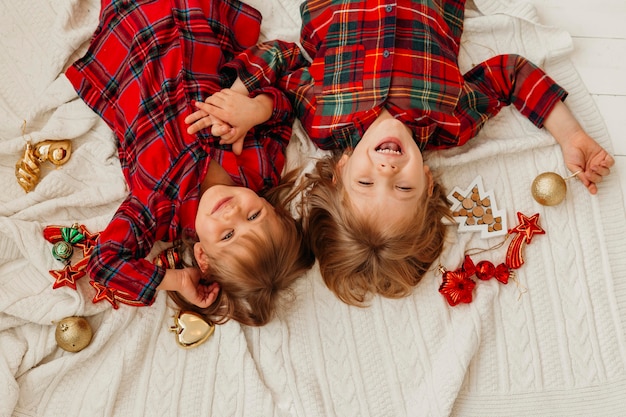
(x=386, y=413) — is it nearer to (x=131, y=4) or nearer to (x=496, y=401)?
(x=496, y=401)

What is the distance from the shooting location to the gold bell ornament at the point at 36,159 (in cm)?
132

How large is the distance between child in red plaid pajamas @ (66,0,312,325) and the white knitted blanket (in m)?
0.07

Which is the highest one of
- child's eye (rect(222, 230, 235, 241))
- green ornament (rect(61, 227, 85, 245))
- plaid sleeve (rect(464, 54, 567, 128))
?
plaid sleeve (rect(464, 54, 567, 128))

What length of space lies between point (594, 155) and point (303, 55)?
0.71 m

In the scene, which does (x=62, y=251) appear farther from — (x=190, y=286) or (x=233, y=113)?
(x=233, y=113)

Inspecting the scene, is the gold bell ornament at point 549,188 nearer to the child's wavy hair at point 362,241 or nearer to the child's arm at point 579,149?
the child's arm at point 579,149

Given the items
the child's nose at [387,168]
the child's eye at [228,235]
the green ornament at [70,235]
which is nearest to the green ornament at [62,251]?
the green ornament at [70,235]

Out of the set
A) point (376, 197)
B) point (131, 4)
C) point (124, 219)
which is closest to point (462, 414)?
point (376, 197)

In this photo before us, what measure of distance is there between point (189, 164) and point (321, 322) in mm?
454

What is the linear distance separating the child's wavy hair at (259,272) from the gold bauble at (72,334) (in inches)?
7.4

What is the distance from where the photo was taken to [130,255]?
1211 millimetres

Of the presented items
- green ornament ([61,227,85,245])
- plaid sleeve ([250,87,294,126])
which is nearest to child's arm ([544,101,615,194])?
plaid sleeve ([250,87,294,126])

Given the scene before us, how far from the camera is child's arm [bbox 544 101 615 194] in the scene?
4.41 feet

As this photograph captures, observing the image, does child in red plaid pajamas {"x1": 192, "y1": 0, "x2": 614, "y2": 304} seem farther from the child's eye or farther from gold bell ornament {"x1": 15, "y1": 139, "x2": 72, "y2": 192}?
gold bell ornament {"x1": 15, "y1": 139, "x2": 72, "y2": 192}
